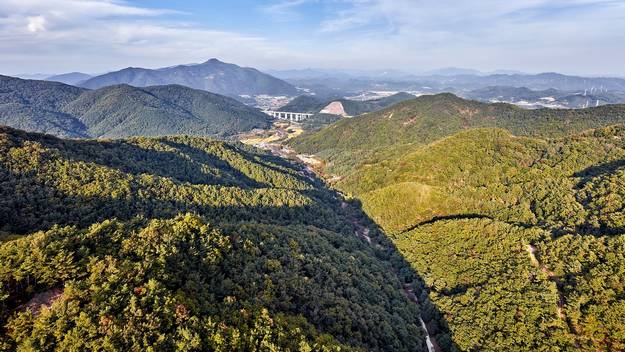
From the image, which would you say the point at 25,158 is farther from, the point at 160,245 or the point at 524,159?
the point at 524,159

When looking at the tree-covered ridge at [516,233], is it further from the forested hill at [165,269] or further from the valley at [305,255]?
the forested hill at [165,269]

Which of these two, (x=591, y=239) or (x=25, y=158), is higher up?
(x=25, y=158)

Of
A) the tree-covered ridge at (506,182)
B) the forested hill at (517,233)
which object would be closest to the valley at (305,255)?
the forested hill at (517,233)

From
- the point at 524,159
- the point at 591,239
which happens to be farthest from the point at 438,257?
the point at 524,159

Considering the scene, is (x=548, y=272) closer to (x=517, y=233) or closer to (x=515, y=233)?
(x=517, y=233)

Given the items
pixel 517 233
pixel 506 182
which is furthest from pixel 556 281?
pixel 506 182
